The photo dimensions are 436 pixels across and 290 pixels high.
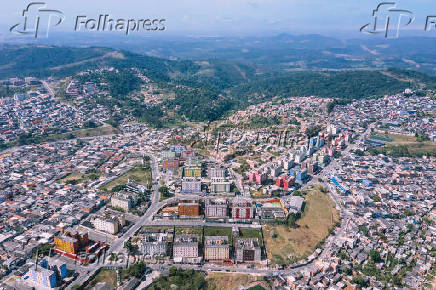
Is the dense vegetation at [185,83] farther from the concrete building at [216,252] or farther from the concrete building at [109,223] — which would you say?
the concrete building at [216,252]


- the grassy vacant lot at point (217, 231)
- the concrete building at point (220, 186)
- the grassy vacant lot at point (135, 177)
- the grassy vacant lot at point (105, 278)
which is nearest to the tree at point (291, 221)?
the grassy vacant lot at point (217, 231)

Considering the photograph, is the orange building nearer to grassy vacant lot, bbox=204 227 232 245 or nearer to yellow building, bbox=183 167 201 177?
grassy vacant lot, bbox=204 227 232 245

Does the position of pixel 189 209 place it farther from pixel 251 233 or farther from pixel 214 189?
pixel 251 233

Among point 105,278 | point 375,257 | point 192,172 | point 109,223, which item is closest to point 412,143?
point 375,257

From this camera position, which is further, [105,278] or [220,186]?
[220,186]

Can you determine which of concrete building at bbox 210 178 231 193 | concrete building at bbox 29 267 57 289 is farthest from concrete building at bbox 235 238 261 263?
concrete building at bbox 29 267 57 289

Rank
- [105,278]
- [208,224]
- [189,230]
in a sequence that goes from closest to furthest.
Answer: [105,278]
[189,230]
[208,224]
